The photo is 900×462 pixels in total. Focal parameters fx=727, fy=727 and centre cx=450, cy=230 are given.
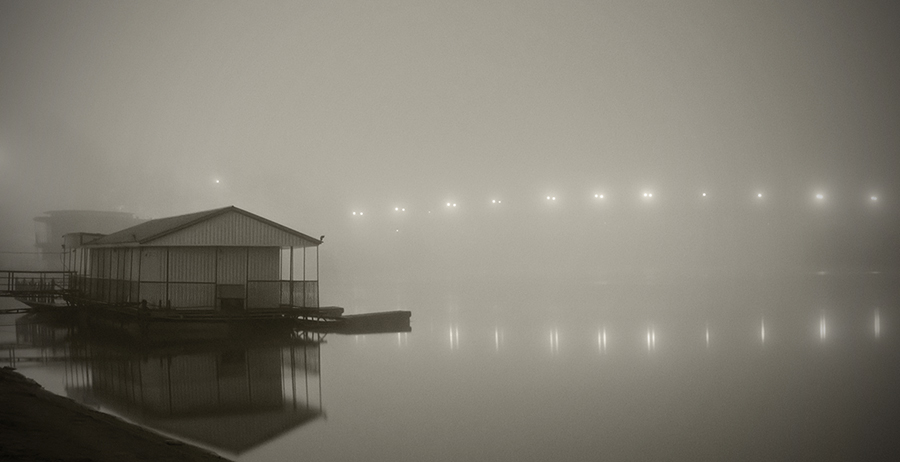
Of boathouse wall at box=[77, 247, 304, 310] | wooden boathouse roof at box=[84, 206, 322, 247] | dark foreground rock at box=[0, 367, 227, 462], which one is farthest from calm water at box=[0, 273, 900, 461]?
wooden boathouse roof at box=[84, 206, 322, 247]

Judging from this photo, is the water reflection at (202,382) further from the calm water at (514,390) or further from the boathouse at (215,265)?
the boathouse at (215,265)

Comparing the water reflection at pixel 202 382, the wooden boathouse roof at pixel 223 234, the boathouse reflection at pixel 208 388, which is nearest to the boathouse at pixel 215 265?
the wooden boathouse roof at pixel 223 234

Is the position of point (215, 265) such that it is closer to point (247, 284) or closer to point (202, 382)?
point (247, 284)

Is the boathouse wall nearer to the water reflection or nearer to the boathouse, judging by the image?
the boathouse

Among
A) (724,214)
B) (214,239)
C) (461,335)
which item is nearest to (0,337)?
(214,239)

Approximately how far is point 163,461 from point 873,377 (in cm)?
2291

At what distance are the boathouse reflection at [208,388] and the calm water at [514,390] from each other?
0.07m

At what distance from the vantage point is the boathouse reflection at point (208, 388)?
1745 cm

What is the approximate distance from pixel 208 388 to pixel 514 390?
9.43m

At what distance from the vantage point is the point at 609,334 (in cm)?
3962

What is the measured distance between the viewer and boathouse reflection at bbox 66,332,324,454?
17.5m

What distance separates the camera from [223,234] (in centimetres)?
3316

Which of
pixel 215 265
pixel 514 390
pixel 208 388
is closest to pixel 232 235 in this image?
pixel 215 265

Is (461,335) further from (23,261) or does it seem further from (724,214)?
(724,214)
